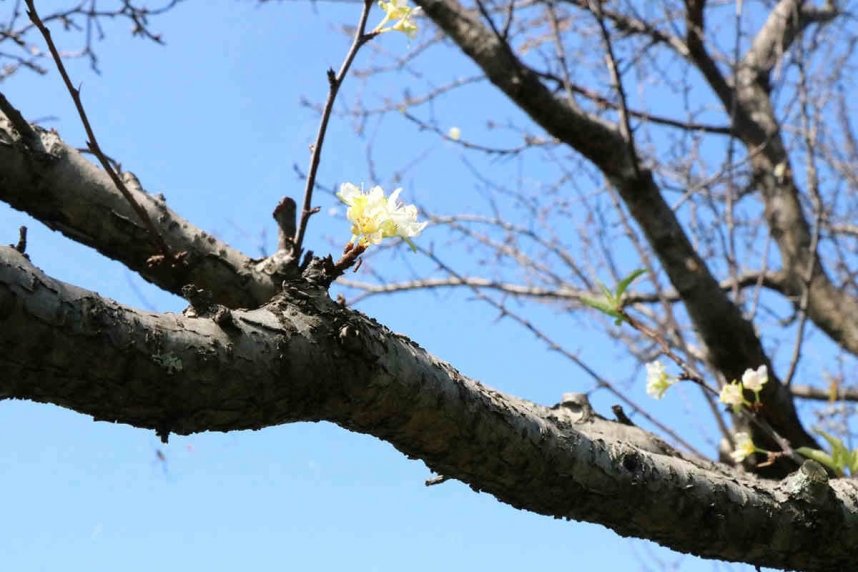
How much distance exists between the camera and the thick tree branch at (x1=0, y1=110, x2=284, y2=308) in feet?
5.24

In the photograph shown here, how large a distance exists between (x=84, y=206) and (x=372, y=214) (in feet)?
2.73

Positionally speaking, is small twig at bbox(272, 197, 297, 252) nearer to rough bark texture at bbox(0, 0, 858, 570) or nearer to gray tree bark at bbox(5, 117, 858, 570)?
rough bark texture at bbox(0, 0, 858, 570)

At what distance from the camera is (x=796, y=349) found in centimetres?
276

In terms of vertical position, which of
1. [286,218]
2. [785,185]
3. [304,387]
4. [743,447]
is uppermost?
[785,185]

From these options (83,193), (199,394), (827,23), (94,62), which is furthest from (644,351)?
(199,394)

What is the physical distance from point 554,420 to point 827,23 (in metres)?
4.04

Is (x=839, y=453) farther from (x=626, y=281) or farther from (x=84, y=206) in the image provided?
(x=84, y=206)

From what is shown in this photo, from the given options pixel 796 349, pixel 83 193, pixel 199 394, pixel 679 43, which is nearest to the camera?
pixel 199 394

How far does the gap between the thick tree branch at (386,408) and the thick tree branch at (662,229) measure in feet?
3.77

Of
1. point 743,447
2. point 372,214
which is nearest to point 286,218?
point 372,214

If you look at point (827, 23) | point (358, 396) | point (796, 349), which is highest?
point (827, 23)

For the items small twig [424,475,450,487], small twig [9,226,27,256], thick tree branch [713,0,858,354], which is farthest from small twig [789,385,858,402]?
small twig [9,226,27,256]

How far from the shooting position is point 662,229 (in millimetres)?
2740

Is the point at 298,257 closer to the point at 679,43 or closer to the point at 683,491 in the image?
the point at 683,491
